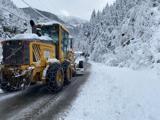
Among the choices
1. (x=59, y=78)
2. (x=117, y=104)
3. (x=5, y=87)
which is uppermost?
(x=59, y=78)

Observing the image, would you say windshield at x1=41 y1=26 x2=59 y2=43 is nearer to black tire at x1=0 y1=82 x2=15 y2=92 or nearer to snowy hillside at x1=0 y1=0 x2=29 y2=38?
black tire at x1=0 y1=82 x2=15 y2=92

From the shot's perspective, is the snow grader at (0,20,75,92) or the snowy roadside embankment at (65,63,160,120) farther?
the snow grader at (0,20,75,92)

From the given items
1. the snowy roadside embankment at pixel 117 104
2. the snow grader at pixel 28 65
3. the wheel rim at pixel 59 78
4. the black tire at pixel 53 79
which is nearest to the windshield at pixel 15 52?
Answer: the snow grader at pixel 28 65

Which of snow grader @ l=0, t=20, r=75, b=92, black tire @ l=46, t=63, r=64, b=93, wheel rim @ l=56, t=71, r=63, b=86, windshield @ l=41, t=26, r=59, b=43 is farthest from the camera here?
windshield @ l=41, t=26, r=59, b=43

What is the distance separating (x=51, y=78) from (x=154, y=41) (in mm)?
16993

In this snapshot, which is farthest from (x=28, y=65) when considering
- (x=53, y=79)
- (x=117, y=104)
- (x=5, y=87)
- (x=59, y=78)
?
(x=117, y=104)

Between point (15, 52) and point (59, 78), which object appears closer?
point (15, 52)

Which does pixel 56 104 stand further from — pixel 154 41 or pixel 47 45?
pixel 154 41

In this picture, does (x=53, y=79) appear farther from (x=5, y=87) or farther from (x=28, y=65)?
(x=5, y=87)

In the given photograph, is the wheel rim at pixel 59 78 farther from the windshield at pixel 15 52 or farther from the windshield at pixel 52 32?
the windshield at pixel 52 32

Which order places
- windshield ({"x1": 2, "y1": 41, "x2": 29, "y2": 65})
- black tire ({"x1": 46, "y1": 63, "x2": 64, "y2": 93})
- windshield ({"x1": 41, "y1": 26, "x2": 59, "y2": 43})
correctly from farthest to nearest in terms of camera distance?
windshield ({"x1": 41, "y1": 26, "x2": 59, "y2": 43}), black tire ({"x1": 46, "y1": 63, "x2": 64, "y2": 93}), windshield ({"x1": 2, "y1": 41, "x2": 29, "y2": 65})

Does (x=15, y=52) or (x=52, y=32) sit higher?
(x=52, y=32)

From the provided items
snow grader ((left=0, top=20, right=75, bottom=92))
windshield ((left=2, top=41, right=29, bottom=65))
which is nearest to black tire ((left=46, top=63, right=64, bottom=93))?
snow grader ((left=0, top=20, right=75, bottom=92))

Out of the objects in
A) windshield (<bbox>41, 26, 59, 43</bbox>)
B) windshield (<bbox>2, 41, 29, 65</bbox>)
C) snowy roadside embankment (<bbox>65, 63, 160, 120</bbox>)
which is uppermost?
windshield (<bbox>41, 26, 59, 43</bbox>)
